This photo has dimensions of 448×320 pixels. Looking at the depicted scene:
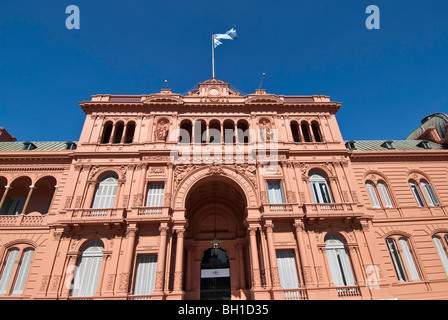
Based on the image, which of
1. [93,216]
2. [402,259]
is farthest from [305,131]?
[93,216]

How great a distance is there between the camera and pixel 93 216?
19.1m

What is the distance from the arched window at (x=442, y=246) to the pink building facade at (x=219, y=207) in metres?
0.11

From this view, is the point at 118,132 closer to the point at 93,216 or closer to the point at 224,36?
the point at 93,216

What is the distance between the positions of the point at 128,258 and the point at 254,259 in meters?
9.82

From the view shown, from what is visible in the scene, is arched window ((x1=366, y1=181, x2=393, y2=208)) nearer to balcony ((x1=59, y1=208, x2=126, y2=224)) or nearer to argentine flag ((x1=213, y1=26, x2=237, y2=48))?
argentine flag ((x1=213, y1=26, x2=237, y2=48))

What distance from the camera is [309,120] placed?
25812mm

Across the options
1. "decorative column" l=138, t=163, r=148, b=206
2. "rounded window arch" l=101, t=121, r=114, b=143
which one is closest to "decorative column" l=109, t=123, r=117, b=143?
"rounded window arch" l=101, t=121, r=114, b=143

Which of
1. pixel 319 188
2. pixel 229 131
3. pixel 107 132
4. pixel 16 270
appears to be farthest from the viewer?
pixel 107 132

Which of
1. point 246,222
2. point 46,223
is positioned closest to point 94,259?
point 46,223

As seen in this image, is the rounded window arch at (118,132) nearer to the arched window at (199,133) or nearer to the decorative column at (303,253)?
the arched window at (199,133)

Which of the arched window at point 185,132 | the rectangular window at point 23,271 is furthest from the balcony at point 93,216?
the arched window at point 185,132

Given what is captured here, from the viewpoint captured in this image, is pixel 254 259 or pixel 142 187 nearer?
pixel 254 259
